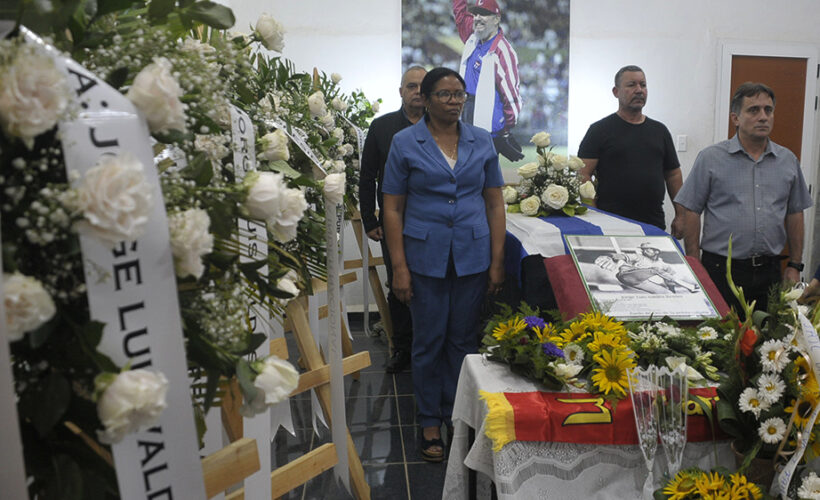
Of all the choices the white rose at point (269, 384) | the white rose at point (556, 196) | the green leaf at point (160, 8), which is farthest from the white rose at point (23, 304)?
the white rose at point (556, 196)

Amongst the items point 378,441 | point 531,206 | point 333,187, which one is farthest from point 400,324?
point 333,187

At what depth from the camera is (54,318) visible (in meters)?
0.63

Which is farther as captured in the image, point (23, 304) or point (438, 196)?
point (438, 196)

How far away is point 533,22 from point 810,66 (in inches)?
98.6

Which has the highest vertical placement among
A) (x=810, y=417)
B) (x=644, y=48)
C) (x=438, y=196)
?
(x=644, y=48)

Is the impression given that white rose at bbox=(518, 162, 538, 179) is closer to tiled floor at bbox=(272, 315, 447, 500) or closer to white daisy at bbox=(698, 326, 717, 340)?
tiled floor at bbox=(272, 315, 447, 500)

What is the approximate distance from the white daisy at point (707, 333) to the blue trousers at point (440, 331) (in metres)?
1.05

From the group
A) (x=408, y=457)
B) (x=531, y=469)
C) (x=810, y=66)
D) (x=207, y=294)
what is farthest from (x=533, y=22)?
(x=207, y=294)

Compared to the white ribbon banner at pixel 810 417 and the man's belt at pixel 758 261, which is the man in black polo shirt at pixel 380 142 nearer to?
the man's belt at pixel 758 261

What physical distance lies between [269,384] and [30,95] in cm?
38

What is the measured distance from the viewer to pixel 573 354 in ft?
5.61

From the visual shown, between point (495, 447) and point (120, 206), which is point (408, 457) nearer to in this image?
point (495, 447)

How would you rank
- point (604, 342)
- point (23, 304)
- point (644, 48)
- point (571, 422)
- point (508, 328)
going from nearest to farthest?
1. point (23, 304)
2. point (571, 422)
3. point (604, 342)
4. point (508, 328)
5. point (644, 48)

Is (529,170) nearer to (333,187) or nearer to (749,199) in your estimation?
(749,199)
